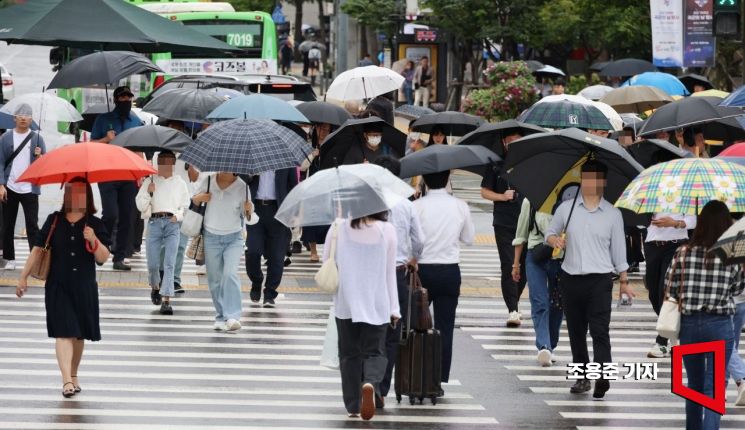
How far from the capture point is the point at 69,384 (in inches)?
439

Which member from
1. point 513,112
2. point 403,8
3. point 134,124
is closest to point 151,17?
point 134,124

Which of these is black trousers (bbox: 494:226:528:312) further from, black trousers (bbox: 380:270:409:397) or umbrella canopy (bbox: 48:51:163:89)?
umbrella canopy (bbox: 48:51:163:89)

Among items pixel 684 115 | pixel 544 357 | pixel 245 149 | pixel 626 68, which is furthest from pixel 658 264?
pixel 626 68

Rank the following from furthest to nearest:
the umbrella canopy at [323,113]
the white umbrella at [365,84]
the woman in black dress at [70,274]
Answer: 1. the white umbrella at [365,84]
2. the umbrella canopy at [323,113]
3. the woman in black dress at [70,274]

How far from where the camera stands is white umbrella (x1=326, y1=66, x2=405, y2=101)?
19.9 meters

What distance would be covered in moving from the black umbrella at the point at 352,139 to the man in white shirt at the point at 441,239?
13.1ft

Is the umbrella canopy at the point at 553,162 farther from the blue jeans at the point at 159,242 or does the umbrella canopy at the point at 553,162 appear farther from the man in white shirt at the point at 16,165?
the man in white shirt at the point at 16,165

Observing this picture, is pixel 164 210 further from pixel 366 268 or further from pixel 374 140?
pixel 366 268

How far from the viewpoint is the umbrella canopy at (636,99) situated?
21.4 meters

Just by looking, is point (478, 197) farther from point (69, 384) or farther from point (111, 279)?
point (69, 384)

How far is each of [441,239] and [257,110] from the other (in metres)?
5.33

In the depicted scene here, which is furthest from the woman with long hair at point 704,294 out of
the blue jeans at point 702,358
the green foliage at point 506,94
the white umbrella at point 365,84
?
the green foliage at point 506,94

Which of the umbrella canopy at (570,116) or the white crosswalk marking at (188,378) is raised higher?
the umbrella canopy at (570,116)

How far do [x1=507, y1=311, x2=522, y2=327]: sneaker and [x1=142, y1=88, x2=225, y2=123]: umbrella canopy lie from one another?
4.93 metres
